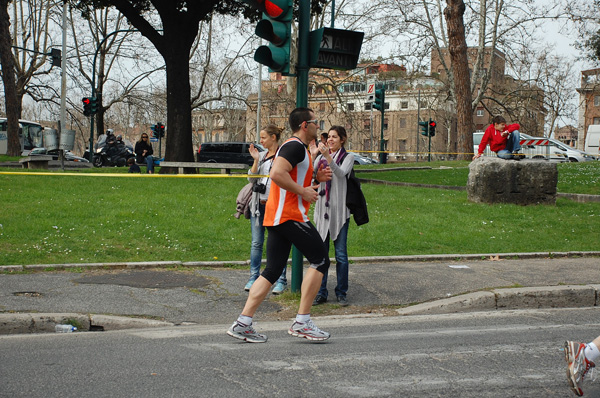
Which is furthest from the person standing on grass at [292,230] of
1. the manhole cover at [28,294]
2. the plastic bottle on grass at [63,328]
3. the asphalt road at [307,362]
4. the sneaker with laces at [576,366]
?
the manhole cover at [28,294]

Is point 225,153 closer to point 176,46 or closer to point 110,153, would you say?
point 110,153

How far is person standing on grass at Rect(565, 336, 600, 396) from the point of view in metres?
4.04

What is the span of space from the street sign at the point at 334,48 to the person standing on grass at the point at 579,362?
152 inches

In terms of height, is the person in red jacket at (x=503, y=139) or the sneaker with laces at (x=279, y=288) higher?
the person in red jacket at (x=503, y=139)

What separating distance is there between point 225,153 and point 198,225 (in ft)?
98.4

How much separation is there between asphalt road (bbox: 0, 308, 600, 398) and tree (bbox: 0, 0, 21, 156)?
1114 inches

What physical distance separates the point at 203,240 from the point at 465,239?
4.42 metres

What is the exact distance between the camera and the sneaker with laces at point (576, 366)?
4.03 meters

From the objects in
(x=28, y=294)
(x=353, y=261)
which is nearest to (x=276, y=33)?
(x=28, y=294)

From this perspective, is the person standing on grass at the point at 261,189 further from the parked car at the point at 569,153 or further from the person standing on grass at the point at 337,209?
the parked car at the point at 569,153

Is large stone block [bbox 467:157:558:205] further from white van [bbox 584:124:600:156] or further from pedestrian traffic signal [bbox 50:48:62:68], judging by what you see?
white van [bbox 584:124:600:156]

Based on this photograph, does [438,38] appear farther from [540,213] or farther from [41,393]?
[41,393]

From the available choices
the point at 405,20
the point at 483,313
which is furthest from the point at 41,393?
the point at 405,20

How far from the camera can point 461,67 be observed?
29922 millimetres
